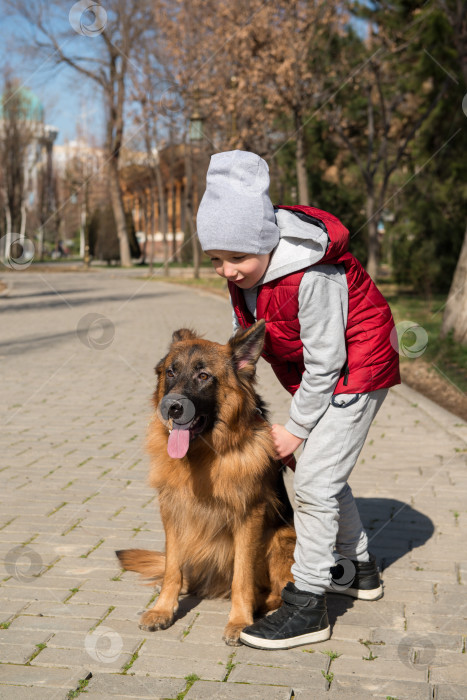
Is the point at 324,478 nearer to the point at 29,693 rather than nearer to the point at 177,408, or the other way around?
the point at 177,408

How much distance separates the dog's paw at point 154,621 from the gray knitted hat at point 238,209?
170cm

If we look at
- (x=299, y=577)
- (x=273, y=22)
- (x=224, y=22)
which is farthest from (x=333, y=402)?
(x=224, y=22)

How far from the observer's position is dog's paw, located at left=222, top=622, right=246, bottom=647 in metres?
3.34

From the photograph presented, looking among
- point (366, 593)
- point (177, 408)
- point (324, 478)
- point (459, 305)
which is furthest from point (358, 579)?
point (459, 305)

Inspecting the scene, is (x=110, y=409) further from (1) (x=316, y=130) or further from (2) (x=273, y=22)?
(1) (x=316, y=130)

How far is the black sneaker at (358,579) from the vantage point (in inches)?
151

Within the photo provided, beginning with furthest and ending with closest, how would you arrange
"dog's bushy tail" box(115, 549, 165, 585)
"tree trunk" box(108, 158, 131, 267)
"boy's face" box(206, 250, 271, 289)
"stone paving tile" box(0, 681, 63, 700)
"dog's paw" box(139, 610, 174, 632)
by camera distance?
1. "tree trunk" box(108, 158, 131, 267)
2. "dog's bushy tail" box(115, 549, 165, 585)
3. "dog's paw" box(139, 610, 174, 632)
4. "boy's face" box(206, 250, 271, 289)
5. "stone paving tile" box(0, 681, 63, 700)

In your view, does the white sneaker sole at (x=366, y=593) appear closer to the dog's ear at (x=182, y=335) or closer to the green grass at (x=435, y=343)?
the green grass at (x=435, y=343)

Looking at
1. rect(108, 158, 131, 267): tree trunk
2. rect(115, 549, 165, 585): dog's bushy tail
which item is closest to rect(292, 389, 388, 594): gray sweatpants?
rect(115, 549, 165, 585): dog's bushy tail

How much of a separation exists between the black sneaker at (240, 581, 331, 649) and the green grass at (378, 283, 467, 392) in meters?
1.72

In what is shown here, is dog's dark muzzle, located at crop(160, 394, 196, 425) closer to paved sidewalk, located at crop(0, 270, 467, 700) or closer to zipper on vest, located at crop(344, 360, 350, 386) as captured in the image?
zipper on vest, located at crop(344, 360, 350, 386)

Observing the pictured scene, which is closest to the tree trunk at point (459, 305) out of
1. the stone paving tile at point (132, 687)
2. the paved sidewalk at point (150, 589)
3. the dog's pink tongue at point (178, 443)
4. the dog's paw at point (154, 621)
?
the paved sidewalk at point (150, 589)

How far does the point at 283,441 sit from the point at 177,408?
2.00 feet

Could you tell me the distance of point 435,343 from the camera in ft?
40.0
